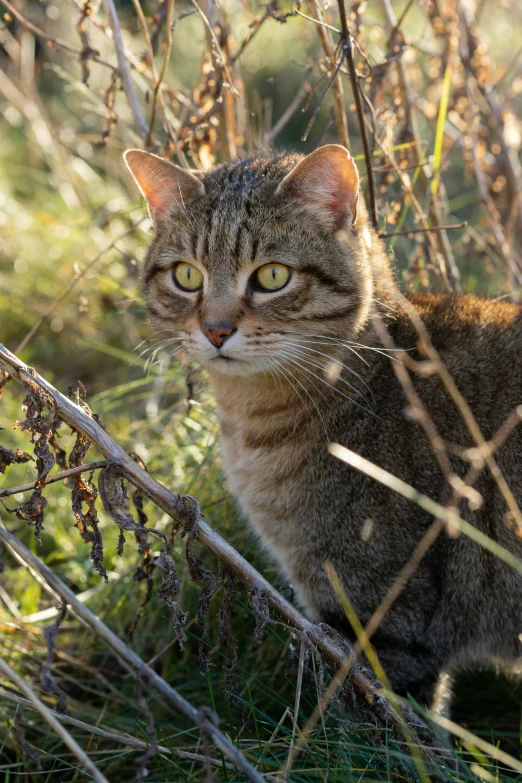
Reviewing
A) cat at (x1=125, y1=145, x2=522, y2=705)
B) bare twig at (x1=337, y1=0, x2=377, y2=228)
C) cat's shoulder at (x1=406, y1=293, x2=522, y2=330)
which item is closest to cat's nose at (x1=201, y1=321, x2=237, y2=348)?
cat at (x1=125, y1=145, x2=522, y2=705)

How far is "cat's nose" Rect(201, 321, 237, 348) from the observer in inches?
91.9

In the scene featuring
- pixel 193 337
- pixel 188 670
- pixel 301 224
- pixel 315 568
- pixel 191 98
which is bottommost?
pixel 188 670

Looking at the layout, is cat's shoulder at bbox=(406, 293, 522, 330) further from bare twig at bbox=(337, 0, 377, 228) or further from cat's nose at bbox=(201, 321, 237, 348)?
cat's nose at bbox=(201, 321, 237, 348)

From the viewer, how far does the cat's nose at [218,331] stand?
2.33 metres

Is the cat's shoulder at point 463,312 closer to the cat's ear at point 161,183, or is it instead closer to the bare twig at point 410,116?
the bare twig at point 410,116

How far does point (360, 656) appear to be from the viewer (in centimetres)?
236

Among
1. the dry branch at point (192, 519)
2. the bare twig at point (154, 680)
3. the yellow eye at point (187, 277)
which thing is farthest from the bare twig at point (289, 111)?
the bare twig at point (154, 680)

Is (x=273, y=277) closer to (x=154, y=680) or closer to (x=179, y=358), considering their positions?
(x=179, y=358)

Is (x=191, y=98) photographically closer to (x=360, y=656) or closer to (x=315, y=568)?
(x=315, y=568)

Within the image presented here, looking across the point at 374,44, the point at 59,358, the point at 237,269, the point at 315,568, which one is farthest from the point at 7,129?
the point at 315,568

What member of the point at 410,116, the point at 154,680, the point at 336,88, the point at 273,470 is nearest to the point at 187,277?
the point at 273,470

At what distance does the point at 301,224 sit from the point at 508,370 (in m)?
0.82

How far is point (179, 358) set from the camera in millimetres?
2812

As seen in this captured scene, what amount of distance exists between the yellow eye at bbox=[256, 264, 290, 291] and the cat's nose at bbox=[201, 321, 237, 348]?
0.20 m
